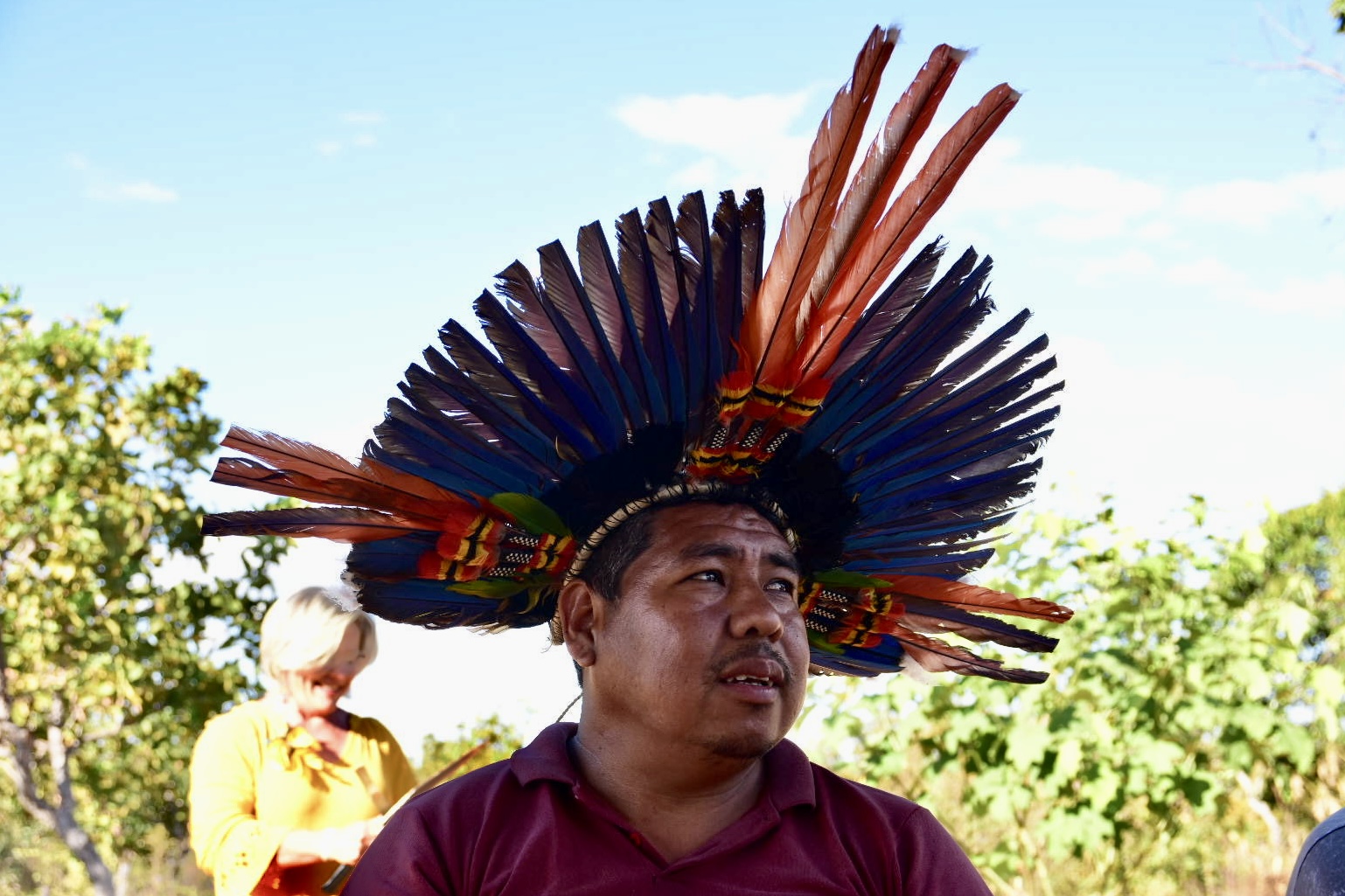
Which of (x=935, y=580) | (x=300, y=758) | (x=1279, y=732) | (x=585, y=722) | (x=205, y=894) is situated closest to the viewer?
(x=585, y=722)

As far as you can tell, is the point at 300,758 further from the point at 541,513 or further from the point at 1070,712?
the point at 1070,712

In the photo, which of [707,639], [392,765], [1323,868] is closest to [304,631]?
[392,765]

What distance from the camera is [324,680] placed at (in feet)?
12.2

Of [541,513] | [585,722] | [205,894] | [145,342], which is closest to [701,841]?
[585,722]

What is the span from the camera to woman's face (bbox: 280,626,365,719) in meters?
3.69

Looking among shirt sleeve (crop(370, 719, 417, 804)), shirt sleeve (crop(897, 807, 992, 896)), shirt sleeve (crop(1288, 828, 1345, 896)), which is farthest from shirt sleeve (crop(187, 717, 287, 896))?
shirt sleeve (crop(1288, 828, 1345, 896))

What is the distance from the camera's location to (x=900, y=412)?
246cm

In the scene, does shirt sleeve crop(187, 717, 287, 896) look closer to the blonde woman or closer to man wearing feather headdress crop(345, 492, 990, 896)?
the blonde woman

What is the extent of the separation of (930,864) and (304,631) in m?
2.02

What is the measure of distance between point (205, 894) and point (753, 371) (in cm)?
867

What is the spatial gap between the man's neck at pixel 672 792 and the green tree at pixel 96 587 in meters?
5.17

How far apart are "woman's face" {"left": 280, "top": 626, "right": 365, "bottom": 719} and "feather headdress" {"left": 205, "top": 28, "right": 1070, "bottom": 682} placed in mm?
1095

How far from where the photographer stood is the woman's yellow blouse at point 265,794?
336cm

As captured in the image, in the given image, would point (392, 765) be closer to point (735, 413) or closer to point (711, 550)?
point (711, 550)
